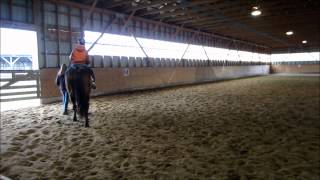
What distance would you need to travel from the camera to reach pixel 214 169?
3355mm

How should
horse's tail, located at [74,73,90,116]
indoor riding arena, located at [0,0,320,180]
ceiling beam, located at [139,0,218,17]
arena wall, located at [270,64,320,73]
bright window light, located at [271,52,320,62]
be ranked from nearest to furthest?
indoor riding arena, located at [0,0,320,180] → horse's tail, located at [74,73,90,116] → ceiling beam, located at [139,0,218,17] → arena wall, located at [270,64,320,73] → bright window light, located at [271,52,320,62]

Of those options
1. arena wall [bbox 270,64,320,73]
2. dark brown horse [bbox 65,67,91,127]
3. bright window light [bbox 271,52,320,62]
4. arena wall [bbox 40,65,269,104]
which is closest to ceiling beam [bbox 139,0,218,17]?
arena wall [bbox 40,65,269,104]

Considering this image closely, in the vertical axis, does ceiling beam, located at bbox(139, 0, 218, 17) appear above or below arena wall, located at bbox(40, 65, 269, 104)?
above

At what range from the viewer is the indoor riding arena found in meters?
3.52

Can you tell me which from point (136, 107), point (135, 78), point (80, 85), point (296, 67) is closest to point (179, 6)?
point (135, 78)

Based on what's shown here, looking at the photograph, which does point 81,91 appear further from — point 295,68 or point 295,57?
point 295,57

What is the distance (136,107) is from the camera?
27.9 ft

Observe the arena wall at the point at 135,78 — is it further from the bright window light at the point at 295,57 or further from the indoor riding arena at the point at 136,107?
the bright window light at the point at 295,57

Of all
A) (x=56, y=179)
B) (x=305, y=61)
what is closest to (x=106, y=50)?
(x=56, y=179)

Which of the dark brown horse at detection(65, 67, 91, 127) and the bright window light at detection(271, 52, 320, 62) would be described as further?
the bright window light at detection(271, 52, 320, 62)

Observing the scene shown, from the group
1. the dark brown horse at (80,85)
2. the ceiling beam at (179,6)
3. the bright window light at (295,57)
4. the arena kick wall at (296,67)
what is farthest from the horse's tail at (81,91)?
the bright window light at (295,57)

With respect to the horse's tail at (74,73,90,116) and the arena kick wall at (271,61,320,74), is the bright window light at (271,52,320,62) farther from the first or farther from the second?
the horse's tail at (74,73,90,116)

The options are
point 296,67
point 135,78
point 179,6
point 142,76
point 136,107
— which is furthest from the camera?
point 296,67

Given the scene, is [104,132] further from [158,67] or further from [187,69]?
[187,69]
